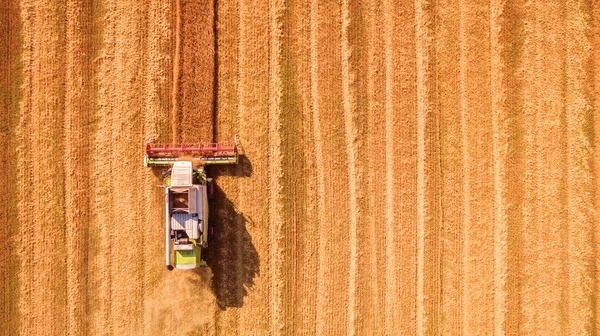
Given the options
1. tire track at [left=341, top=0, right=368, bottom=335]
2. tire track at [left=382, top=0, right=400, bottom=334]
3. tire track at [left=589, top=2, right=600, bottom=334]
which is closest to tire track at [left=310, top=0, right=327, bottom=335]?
tire track at [left=341, top=0, right=368, bottom=335]

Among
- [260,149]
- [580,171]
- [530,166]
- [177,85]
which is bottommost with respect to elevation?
[580,171]

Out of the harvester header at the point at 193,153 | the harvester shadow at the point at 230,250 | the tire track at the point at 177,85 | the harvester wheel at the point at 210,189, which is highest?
the tire track at the point at 177,85

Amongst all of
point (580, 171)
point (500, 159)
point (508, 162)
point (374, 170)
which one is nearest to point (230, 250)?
point (374, 170)

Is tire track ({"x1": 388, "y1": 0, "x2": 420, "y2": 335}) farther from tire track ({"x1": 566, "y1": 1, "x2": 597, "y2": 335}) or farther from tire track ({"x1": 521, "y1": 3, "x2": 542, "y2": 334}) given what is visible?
tire track ({"x1": 566, "y1": 1, "x2": 597, "y2": 335})

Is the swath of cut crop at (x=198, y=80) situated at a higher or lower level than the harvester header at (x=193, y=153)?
higher

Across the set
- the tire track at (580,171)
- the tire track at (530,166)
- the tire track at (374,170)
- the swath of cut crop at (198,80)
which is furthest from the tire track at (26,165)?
the tire track at (580,171)

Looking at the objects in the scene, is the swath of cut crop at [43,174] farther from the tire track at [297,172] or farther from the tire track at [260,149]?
the tire track at [297,172]

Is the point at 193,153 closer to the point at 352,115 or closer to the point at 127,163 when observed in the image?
the point at 127,163
